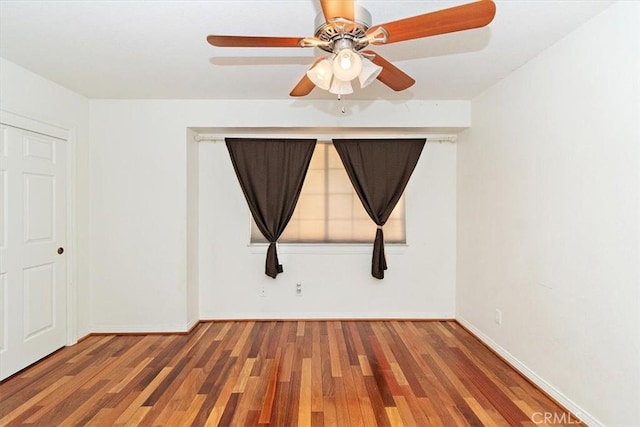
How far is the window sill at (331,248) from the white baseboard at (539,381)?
1.16 meters

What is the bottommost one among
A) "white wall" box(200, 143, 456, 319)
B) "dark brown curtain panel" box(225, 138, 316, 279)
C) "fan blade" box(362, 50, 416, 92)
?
"white wall" box(200, 143, 456, 319)

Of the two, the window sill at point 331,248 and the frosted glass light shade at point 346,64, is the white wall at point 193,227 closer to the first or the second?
the window sill at point 331,248

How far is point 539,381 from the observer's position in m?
2.41

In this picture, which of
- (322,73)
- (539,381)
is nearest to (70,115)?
(322,73)

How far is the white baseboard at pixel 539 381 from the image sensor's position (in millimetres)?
2016

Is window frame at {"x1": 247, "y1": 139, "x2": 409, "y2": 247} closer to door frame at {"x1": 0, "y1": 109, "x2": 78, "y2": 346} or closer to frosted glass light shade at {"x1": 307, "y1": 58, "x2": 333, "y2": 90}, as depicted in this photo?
door frame at {"x1": 0, "y1": 109, "x2": 78, "y2": 346}

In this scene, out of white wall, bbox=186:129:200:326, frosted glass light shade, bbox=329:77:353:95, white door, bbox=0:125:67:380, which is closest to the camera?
frosted glass light shade, bbox=329:77:353:95

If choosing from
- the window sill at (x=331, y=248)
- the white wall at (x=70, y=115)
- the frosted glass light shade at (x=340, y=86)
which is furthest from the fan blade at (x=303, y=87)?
the white wall at (x=70, y=115)

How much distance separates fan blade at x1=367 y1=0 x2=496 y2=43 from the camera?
4.14ft

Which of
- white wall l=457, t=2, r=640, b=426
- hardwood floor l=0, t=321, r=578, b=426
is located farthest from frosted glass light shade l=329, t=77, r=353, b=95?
hardwood floor l=0, t=321, r=578, b=426

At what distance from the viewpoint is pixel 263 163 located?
3.75 meters

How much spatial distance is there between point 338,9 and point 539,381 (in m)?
2.75

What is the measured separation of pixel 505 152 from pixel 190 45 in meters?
2.64

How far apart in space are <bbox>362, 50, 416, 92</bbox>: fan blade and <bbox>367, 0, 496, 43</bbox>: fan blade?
205 millimetres
